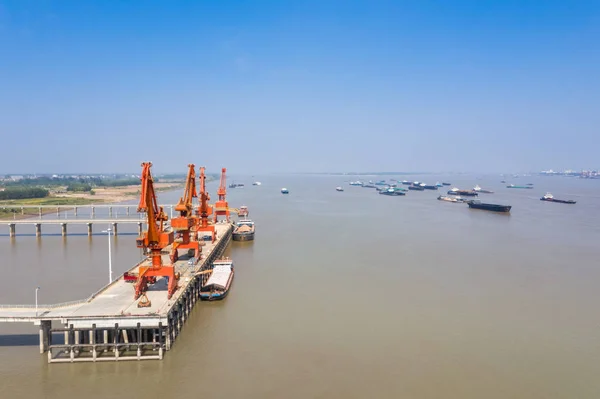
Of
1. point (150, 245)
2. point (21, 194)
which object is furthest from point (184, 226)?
point (21, 194)

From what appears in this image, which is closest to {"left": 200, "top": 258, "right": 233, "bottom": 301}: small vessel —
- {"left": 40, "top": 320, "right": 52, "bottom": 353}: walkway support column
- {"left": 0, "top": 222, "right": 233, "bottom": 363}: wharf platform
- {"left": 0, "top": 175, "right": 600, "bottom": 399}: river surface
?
{"left": 0, "top": 175, "right": 600, "bottom": 399}: river surface

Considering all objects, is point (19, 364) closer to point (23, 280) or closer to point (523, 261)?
point (23, 280)

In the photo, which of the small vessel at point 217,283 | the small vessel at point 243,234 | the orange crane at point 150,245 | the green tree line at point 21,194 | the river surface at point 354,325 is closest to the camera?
the river surface at point 354,325

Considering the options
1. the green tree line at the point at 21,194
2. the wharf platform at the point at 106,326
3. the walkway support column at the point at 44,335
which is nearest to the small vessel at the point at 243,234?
the wharf platform at the point at 106,326

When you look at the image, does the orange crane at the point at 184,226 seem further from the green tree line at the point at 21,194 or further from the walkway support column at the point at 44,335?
the green tree line at the point at 21,194

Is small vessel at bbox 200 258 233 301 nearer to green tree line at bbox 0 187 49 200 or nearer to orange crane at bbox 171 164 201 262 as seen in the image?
orange crane at bbox 171 164 201 262
